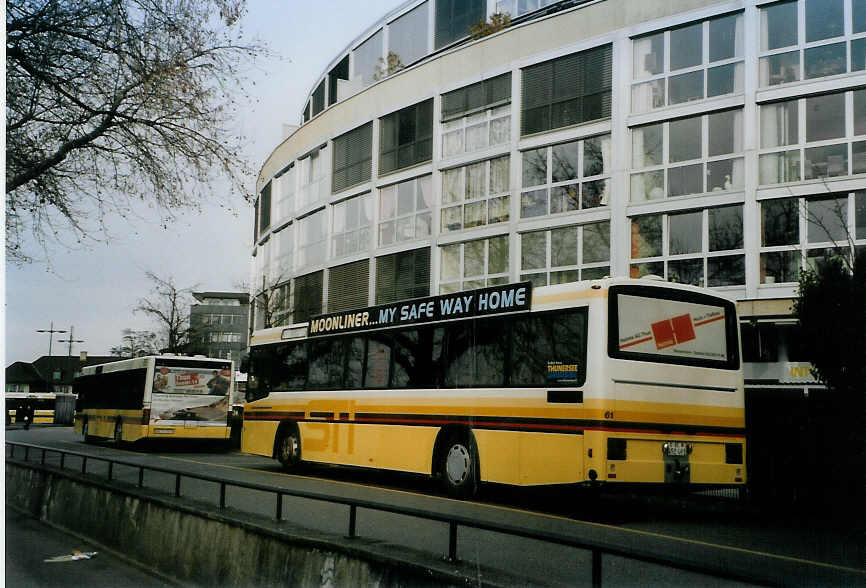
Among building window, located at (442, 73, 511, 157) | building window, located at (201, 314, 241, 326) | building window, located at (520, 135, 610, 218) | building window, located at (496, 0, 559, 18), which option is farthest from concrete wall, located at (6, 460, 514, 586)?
building window, located at (201, 314, 241, 326)

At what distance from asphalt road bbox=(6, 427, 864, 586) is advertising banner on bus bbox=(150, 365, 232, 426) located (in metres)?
9.87

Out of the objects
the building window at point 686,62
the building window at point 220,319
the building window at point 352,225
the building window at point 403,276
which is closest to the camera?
the building window at point 686,62

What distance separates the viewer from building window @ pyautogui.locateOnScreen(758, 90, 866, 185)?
16844mm

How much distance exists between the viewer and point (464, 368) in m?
12.9

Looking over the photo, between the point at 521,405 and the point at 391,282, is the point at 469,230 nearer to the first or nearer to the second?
the point at 391,282

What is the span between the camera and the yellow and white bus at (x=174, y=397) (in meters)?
25.7

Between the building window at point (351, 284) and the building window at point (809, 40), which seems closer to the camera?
the building window at point (809, 40)

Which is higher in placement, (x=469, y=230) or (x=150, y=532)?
(x=469, y=230)

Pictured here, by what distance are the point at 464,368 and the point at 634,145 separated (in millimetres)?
4551

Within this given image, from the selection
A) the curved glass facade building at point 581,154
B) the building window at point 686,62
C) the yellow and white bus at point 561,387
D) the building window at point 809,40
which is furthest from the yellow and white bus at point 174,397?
the building window at point 809,40

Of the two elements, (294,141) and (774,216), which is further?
(774,216)

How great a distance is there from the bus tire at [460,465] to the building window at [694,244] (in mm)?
5312

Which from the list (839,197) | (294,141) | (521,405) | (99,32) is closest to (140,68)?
(99,32)

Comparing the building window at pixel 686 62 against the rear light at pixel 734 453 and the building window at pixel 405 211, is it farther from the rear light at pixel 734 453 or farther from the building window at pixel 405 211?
the rear light at pixel 734 453
